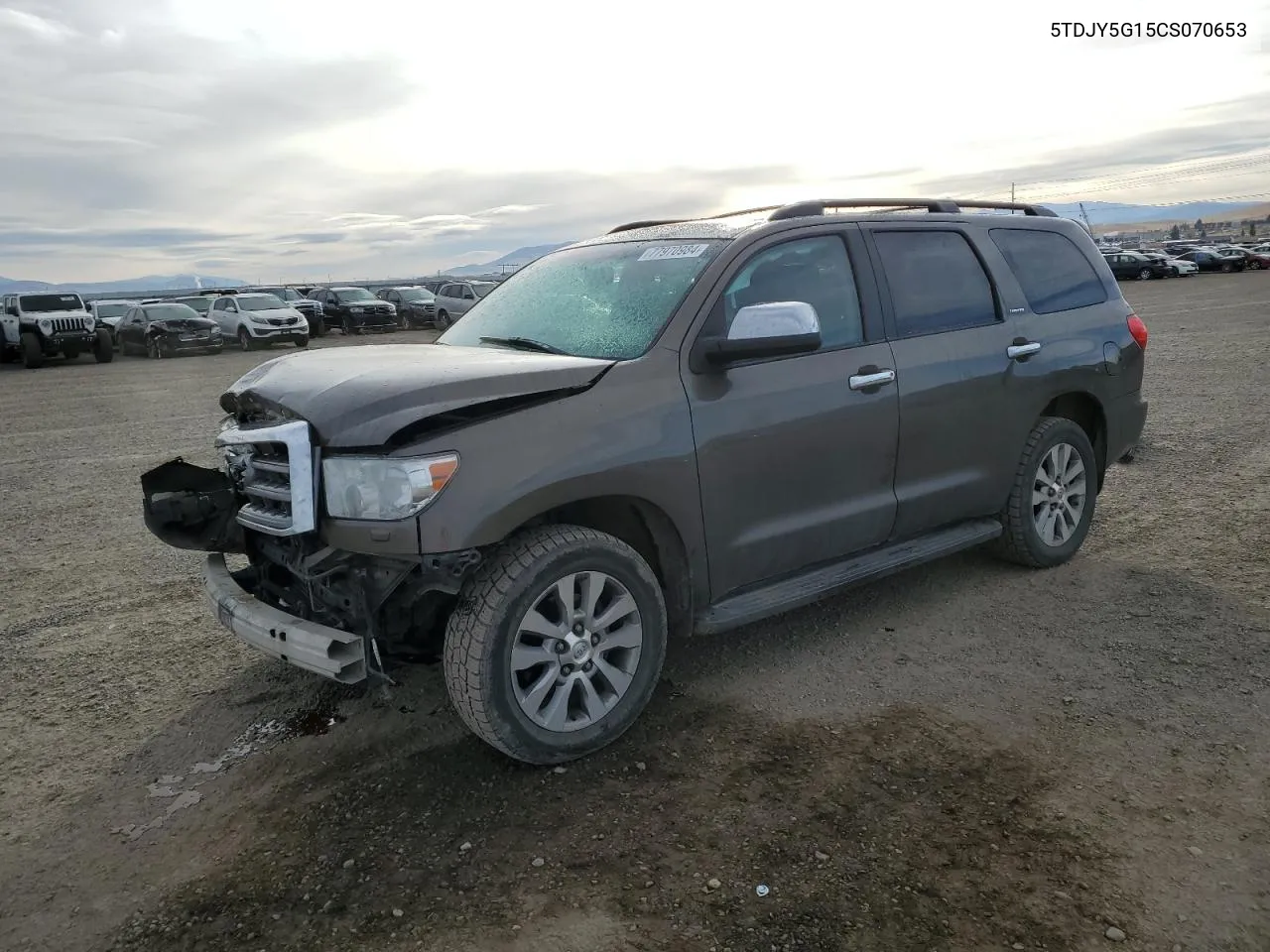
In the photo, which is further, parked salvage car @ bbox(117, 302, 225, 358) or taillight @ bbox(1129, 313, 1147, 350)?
parked salvage car @ bbox(117, 302, 225, 358)

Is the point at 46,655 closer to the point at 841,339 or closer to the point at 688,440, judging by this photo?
the point at 688,440

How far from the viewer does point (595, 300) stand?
4141 millimetres

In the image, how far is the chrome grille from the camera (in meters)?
3.19

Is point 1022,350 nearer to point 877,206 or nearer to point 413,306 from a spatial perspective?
point 877,206

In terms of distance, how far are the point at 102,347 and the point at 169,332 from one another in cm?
172

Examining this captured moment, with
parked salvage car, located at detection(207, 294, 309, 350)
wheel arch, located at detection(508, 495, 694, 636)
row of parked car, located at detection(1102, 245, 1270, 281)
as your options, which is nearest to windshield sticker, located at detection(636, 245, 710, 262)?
wheel arch, located at detection(508, 495, 694, 636)

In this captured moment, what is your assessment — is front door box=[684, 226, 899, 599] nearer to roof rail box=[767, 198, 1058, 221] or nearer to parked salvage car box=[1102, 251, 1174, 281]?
roof rail box=[767, 198, 1058, 221]

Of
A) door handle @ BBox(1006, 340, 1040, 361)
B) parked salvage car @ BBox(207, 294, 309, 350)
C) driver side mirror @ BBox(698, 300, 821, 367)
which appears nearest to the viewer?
driver side mirror @ BBox(698, 300, 821, 367)

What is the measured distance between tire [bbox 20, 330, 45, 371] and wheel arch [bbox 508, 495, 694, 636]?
24536 millimetres

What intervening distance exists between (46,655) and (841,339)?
394cm

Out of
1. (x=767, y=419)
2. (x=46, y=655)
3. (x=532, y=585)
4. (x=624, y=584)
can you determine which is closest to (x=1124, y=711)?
(x=767, y=419)

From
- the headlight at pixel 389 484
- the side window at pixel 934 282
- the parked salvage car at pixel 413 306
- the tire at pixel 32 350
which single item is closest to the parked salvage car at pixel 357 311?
the parked salvage car at pixel 413 306

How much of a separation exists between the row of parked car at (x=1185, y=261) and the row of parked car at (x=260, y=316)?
98.6ft

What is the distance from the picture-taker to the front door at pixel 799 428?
3719mm
